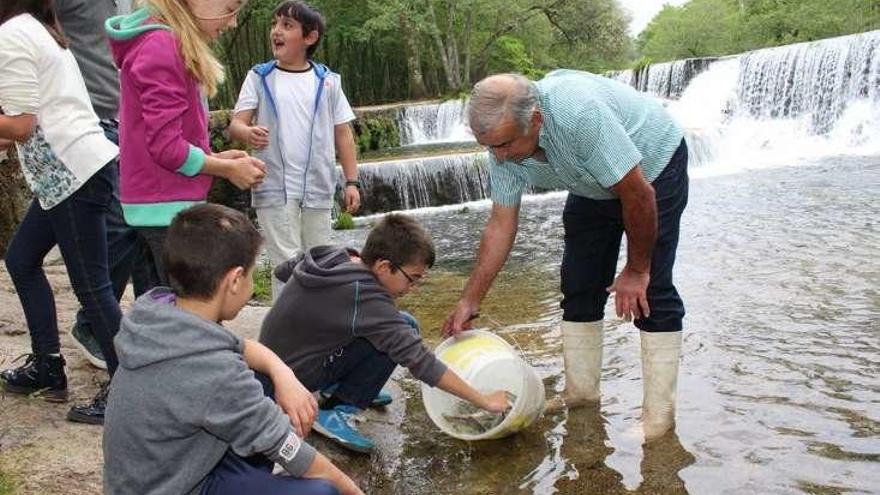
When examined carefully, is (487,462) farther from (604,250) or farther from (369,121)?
(369,121)

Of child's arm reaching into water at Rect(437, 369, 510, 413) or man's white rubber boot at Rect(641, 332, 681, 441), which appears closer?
child's arm reaching into water at Rect(437, 369, 510, 413)

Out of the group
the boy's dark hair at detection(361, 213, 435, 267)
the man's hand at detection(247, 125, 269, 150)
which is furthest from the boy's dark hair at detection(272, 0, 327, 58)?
the boy's dark hair at detection(361, 213, 435, 267)

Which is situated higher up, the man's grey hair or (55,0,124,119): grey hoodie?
(55,0,124,119): grey hoodie

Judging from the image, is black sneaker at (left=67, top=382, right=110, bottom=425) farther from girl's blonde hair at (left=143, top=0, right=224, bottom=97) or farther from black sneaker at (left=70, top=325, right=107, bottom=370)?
girl's blonde hair at (left=143, top=0, right=224, bottom=97)

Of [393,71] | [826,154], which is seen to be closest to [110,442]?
[826,154]

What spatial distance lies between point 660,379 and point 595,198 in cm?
68

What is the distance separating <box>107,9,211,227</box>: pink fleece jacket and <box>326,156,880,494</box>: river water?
1.11 m

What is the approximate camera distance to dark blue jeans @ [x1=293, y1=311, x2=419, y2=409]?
285cm

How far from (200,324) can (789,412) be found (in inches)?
89.2

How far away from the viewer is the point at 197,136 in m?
2.80

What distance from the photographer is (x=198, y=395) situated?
5.73 feet

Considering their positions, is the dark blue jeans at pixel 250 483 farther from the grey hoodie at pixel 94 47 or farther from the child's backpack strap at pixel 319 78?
the child's backpack strap at pixel 319 78

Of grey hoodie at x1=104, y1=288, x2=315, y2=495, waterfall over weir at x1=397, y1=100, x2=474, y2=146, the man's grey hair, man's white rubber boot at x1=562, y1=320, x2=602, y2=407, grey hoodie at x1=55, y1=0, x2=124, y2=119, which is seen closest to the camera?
grey hoodie at x1=104, y1=288, x2=315, y2=495

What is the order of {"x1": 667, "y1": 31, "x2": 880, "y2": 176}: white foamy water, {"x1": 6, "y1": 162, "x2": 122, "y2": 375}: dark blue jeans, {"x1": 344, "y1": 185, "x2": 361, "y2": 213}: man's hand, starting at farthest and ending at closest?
{"x1": 667, "y1": 31, "x2": 880, "y2": 176}: white foamy water → {"x1": 344, "y1": 185, "x2": 361, "y2": 213}: man's hand → {"x1": 6, "y1": 162, "x2": 122, "y2": 375}: dark blue jeans
